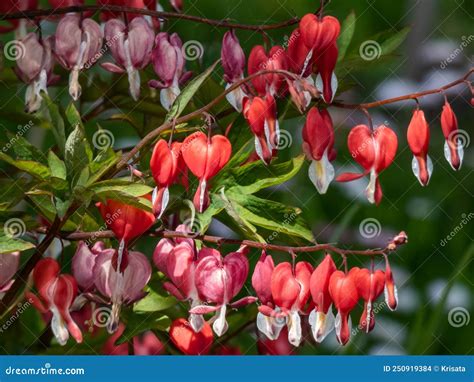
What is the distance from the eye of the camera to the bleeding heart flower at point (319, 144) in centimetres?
164

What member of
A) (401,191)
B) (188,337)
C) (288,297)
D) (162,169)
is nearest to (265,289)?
(288,297)

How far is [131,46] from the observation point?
5.44ft

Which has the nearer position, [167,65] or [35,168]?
[35,168]

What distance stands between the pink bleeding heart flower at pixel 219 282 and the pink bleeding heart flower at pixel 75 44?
1.22 ft

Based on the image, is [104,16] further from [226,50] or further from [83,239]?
Result: [83,239]

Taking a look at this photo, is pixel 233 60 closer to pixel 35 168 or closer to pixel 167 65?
pixel 167 65

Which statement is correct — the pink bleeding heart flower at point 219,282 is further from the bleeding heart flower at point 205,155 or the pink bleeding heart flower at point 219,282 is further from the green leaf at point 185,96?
the green leaf at point 185,96

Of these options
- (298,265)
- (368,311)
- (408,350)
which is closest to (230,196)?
(298,265)

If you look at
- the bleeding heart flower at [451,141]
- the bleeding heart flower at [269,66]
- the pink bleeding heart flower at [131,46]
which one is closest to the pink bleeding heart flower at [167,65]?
the pink bleeding heart flower at [131,46]

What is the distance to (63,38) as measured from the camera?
1648mm

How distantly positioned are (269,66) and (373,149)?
23cm

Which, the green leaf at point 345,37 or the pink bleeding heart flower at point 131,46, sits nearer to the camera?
the pink bleeding heart flower at point 131,46

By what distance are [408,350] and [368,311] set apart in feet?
2.04

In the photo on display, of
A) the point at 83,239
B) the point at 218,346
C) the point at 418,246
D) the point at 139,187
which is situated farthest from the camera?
the point at 418,246
